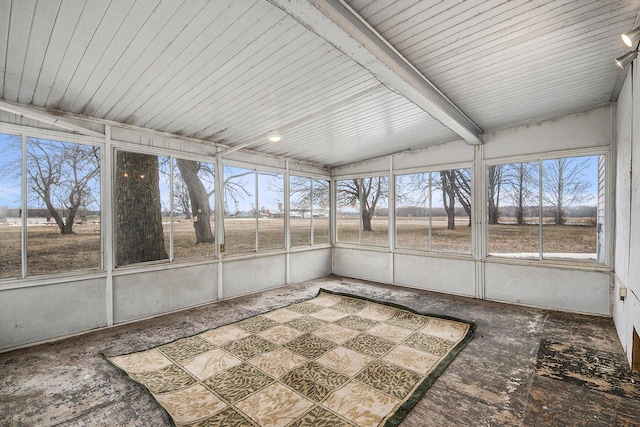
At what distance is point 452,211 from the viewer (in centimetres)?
948

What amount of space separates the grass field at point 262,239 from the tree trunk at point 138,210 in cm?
24

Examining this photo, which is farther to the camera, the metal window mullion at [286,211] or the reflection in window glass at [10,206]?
the metal window mullion at [286,211]

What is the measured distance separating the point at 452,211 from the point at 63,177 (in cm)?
981

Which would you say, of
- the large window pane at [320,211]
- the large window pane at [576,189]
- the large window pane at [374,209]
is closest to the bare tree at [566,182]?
the large window pane at [576,189]

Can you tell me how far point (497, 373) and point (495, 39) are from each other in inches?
126

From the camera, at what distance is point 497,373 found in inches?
112

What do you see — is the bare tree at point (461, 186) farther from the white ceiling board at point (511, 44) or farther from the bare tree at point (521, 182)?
the white ceiling board at point (511, 44)

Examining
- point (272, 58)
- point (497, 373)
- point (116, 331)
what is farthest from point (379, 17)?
point (116, 331)

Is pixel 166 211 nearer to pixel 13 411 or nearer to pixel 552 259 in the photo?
pixel 13 411

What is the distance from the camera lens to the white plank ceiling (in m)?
2.08

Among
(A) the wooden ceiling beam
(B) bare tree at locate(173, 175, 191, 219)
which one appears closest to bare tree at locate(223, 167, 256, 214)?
(B) bare tree at locate(173, 175, 191, 219)

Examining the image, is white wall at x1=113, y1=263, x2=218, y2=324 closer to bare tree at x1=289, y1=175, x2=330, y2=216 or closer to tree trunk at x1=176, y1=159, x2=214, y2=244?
tree trunk at x1=176, y1=159, x2=214, y2=244

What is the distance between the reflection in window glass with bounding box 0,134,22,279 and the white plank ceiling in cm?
62

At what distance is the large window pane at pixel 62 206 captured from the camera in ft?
11.8
